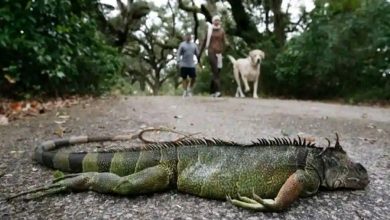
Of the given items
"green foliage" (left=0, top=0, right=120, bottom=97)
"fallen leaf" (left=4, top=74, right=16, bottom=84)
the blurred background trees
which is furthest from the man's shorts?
"fallen leaf" (left=4, top=74, right=16, bottom=84)

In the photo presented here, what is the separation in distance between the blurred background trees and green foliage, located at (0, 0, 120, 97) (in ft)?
0.05

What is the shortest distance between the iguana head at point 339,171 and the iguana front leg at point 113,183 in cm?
99

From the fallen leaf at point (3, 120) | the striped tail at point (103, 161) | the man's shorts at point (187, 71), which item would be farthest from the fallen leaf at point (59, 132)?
the man's shorts at point (187, 71)

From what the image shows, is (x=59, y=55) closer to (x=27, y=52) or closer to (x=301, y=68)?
(x=27, y=52)

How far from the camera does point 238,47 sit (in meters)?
17.3

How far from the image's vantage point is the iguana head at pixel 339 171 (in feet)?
9.28

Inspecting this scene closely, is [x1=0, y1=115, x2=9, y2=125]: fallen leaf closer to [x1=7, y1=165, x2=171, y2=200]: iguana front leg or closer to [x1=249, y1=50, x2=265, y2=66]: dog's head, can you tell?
[x1=7, y1=165, x2=171, y2=200]: iguana front leg

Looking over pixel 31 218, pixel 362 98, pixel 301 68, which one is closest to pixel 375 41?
pixel 362 98

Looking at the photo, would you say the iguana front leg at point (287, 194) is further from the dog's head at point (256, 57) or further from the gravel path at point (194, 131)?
the dog's head at point (256, 57)

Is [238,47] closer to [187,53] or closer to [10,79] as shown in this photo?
[187,53]

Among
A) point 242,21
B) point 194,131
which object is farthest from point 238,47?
point 194,131

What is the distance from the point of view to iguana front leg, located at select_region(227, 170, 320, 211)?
8.49 ft

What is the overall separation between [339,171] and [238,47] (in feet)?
48.3

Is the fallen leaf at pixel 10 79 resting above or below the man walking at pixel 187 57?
below
